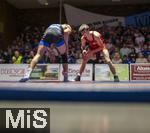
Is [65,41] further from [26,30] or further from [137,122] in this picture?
[26,30]

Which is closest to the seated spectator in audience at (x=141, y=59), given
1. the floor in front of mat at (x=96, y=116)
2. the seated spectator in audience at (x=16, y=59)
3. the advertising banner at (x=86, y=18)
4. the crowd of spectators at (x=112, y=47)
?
the crowd of spectators at (x=112, y=47)

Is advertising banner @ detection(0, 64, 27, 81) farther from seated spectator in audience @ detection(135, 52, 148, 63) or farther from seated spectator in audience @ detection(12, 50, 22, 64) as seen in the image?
seated spectator in audience @ detection(135, 52, 148, 63)

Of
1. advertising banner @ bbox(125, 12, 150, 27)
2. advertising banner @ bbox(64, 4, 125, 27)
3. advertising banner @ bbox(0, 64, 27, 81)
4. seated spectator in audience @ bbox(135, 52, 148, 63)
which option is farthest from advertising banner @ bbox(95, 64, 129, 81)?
advertising banner @ bbox(64, 4, 125, 27)

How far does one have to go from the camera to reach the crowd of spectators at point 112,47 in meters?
10.7

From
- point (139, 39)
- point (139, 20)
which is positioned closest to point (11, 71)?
point (139, 39)

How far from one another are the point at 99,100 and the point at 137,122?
5.9 inches

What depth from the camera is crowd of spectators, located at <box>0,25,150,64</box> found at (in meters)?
10.7

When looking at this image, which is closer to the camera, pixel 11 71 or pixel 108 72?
pixel 108 72

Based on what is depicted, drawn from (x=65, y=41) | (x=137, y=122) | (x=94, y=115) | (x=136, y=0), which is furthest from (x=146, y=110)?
(x=136, y=0)

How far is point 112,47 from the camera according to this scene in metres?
11.7

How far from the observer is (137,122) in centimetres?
130

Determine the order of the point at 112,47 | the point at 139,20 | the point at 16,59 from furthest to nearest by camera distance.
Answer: the point at 139,20, the point at 112,47, the point at 16,59

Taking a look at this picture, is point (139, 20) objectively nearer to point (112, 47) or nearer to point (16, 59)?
point (112, 47)

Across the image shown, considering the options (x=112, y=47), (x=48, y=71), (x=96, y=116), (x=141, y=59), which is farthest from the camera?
(x=112, y=47)
